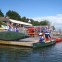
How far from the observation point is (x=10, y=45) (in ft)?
96.2

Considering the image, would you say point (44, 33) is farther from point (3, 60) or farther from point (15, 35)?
point (3, 60)

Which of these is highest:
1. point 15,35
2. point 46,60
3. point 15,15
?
point 15,15

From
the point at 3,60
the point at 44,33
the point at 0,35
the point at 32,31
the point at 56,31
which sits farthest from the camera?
the point at 56,31

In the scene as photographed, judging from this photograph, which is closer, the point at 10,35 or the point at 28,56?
the point at 28,56

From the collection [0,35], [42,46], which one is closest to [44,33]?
[42,46]

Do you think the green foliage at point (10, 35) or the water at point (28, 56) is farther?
the green foliage at point (10, 35)

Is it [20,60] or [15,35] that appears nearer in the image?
[20,60]

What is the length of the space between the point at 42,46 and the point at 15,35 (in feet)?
12.5

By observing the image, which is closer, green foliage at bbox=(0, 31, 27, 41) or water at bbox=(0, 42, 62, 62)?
water at bbox=(0, 42, 62, 62)

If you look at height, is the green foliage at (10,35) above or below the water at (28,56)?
above

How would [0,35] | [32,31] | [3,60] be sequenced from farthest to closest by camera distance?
[32,31] → [0,35] → [3,60]

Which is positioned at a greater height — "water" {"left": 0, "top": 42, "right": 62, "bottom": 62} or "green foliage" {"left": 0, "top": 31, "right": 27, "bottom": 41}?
"green foliage" {"left": 0, "top": 31, "right": 27, "bottom": 41}

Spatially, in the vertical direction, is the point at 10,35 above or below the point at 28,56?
above

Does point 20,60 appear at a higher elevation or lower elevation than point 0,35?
lower
